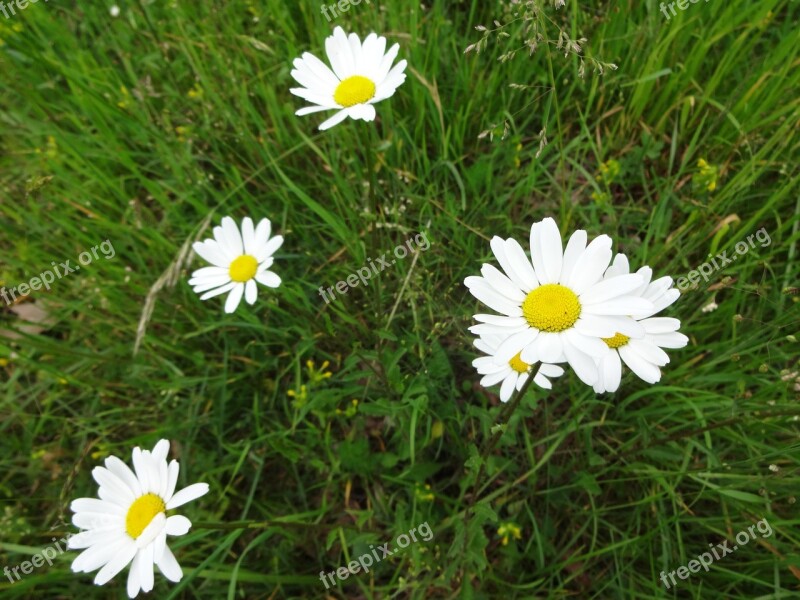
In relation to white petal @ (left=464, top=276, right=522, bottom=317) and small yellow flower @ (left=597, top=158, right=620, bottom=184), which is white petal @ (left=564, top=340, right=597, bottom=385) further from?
small yellow flower @ (left=597, top=158, right=620, bottom=184)

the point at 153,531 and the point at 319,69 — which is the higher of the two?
the point at 319,69

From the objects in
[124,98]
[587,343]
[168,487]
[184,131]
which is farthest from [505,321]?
[124,98]

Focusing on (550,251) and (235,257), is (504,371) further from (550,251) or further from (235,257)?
(235,257)

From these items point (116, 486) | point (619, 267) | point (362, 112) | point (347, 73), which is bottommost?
point (619, 267)

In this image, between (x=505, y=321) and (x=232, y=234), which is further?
(x=232, y=234)

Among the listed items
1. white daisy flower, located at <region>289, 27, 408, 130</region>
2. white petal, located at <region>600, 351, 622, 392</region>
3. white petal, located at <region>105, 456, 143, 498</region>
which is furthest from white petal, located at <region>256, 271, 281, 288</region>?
white petal, located at <region>600, 351, 622, 392</region>

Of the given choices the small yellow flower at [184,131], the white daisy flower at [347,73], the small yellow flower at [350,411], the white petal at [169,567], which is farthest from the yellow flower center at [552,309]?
the small yellow flower at [184,131]

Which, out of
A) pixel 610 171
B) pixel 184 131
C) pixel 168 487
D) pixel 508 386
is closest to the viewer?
pixel 168 487

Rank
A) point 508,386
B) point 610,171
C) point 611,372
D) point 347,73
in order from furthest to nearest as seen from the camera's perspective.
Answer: point 610,171 < point 347,73 < point 508,386 < point 611,372
